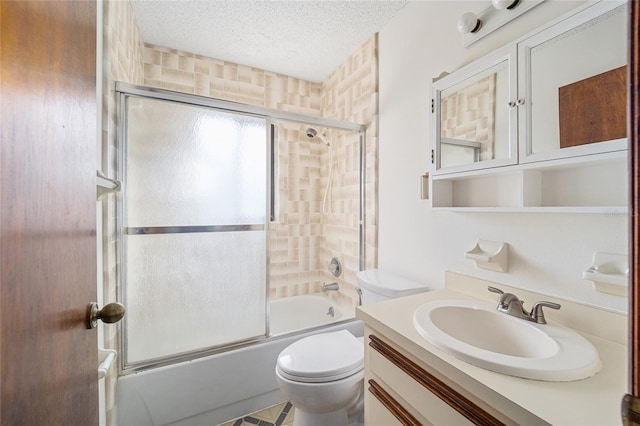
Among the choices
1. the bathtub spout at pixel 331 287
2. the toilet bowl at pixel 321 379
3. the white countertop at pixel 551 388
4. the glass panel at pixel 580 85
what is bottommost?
the toilet bowl at pixel 321 379

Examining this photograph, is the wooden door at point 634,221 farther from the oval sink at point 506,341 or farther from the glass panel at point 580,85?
the glass panel at point 580,85

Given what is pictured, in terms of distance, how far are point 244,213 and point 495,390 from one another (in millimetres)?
1467

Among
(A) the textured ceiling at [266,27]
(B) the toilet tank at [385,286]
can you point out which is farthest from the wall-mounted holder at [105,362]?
(A) the textured ceiling at [266,27]

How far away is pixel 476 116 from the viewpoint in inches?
48.4

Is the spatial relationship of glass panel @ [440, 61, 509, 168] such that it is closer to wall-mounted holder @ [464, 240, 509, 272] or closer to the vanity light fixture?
the vanity light fixture

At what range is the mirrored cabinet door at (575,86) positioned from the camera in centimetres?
81

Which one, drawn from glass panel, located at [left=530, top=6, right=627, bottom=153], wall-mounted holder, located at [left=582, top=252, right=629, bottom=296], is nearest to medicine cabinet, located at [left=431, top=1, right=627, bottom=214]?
glass panel, located at [left=530, top=6, right=627, bottom=153]

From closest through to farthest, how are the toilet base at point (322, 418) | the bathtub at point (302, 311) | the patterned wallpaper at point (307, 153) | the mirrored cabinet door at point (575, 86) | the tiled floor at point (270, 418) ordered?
the mirrored cabinet door at point (575, 86), the toilet base at point (322, 418), the tiled floor at point (270, 418), the patterned wallpaper at point (307, 153), the bathtub at point (302, 311)

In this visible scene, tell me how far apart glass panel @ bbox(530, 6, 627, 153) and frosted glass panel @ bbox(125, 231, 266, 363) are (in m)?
1.52

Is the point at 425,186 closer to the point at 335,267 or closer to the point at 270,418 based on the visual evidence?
the point at 335,267

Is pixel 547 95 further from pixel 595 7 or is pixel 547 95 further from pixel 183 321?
pixel 183 321

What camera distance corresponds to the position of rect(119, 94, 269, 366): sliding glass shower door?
1.48 m

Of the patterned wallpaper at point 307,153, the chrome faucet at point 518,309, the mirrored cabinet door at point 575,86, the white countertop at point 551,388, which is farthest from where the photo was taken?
the patterned wallpaper at point 307,153

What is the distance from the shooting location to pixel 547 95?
98cm
